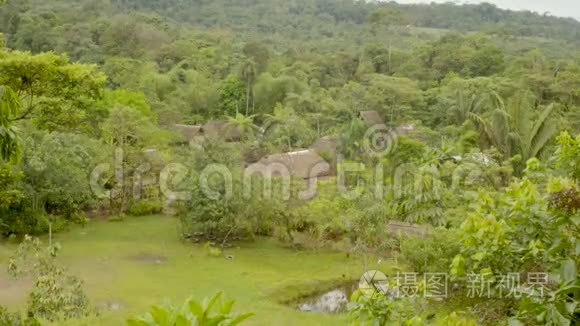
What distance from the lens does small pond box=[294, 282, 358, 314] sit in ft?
45.6

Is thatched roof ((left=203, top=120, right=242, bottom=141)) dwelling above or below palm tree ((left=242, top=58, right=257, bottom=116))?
below

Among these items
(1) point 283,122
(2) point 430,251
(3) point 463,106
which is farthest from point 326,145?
(2) point 430,251

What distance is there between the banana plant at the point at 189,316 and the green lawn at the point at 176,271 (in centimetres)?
966

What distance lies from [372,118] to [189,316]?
27.1 metres

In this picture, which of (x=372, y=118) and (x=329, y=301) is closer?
(x=329, y=301)

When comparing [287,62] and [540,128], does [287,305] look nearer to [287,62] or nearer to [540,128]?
[540,128]

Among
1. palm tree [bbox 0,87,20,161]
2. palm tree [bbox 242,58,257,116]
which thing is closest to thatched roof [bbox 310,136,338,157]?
palm tree [bbox 242,58,257,116]

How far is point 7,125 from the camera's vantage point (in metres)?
2.76

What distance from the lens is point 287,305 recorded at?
13891 millimetres

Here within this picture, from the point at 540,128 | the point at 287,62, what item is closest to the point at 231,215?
the point at 540,128

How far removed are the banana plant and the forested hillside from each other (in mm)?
10

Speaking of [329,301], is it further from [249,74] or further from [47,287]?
[249,74]

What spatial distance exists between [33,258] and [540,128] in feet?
38.2

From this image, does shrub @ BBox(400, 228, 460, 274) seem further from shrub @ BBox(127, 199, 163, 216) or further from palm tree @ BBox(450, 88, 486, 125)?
palm tree @ BBox(450, 88, 486, 125)
